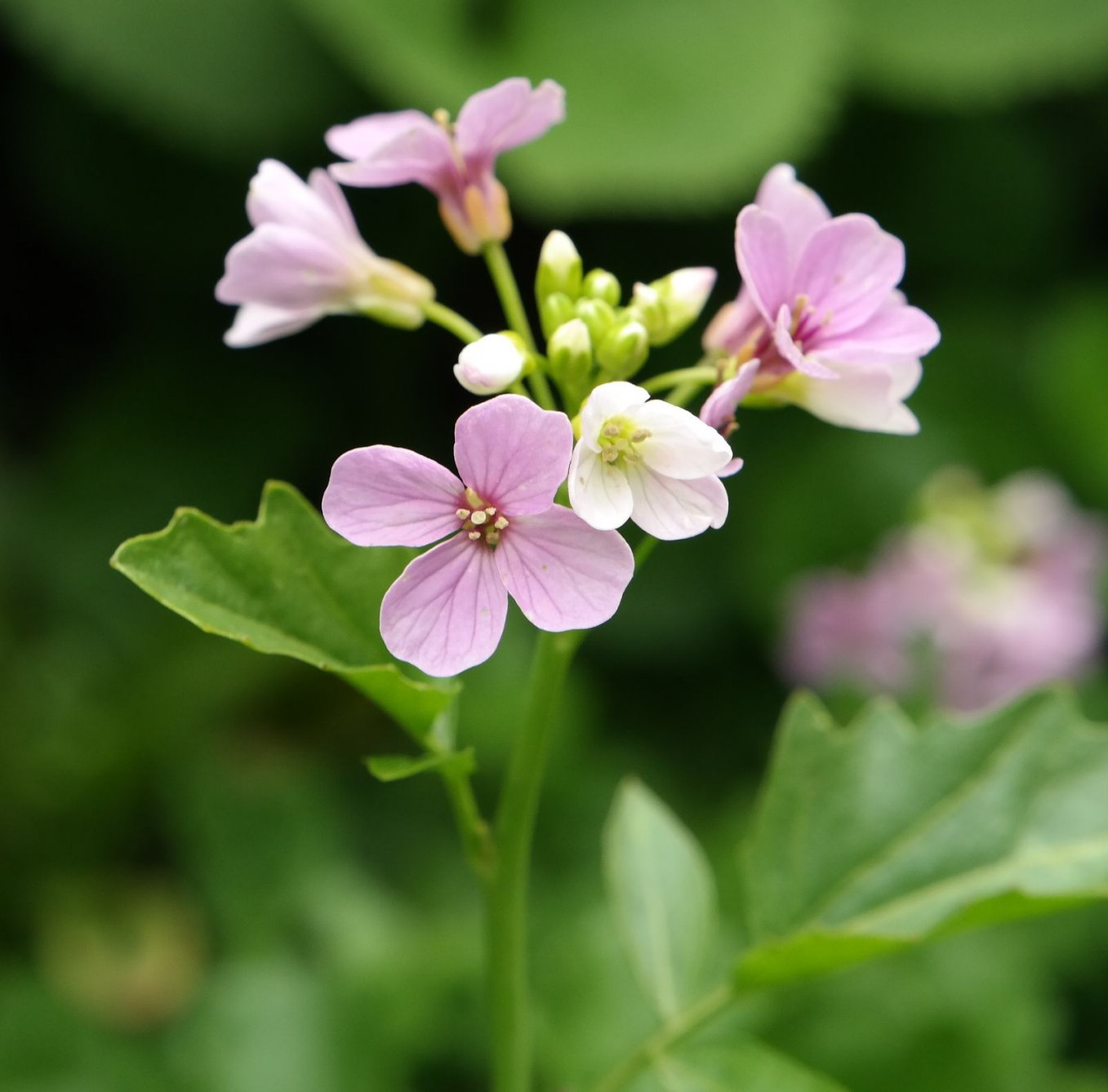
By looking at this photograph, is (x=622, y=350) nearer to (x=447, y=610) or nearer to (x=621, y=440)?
(x=621, y=440)

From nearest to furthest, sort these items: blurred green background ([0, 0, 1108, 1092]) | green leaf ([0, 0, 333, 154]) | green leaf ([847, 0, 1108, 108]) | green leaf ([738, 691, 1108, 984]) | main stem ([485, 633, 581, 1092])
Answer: main stem ([485, 633, 581, 1092]), green leaf ([738, 691, 1108, 984]), blurred green background ([0, 0, 1108, 1092]), green leaf ([0, 0, 333, 154]), green leaf ([847, 0, 1108, 108])

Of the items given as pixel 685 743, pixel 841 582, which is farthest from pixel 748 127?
pixel 685 743

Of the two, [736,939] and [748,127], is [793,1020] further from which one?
[748,127]

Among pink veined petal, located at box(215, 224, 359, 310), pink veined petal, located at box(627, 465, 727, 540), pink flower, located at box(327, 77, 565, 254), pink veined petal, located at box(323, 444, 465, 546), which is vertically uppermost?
pink flower, located at box(327, 77, 565, 254)

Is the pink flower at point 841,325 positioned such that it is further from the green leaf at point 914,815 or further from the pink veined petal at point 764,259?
the green leaf at point 914,815

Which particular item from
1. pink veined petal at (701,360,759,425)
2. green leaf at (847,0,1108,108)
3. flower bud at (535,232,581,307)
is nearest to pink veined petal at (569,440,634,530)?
pink veined petal at (701,360,759,425)

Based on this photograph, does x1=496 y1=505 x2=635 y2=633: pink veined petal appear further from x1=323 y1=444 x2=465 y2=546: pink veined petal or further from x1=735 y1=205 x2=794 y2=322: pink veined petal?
x1=735 y1=205 x2=794 y2=322: pink veined petal
